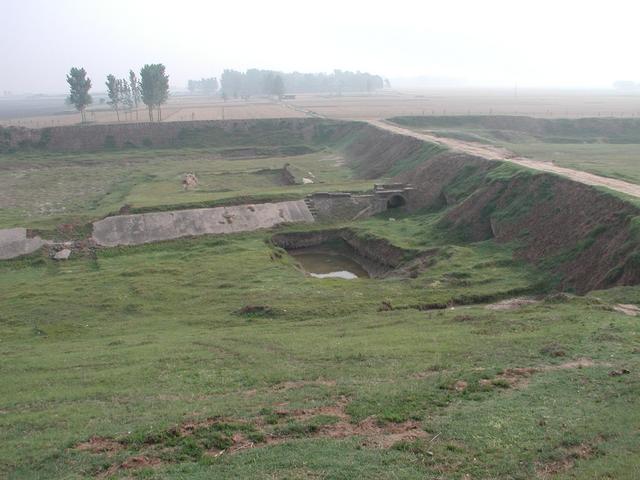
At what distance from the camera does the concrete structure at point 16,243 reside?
41.8 metres

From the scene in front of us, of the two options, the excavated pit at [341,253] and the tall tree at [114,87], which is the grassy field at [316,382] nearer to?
the excavated pit at [341,253]

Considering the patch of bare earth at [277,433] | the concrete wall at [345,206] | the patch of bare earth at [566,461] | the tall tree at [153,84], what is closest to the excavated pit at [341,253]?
the concrete wall at [345,206]

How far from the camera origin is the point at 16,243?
42750 millimetres

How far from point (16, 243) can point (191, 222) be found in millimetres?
12766

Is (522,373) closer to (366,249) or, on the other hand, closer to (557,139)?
(366,249)

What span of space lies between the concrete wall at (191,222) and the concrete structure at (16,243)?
13.7 feet

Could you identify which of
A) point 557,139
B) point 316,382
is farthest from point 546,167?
point 557,139

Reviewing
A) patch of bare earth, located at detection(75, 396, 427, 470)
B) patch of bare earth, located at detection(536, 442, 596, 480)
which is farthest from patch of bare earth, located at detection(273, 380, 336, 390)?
patch of bare earth, located at detection(536, 442, 596, 480)

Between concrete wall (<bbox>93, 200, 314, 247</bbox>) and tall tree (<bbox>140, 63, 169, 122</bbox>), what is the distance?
78933mm

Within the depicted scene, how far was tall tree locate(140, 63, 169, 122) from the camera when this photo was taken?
121131 mm

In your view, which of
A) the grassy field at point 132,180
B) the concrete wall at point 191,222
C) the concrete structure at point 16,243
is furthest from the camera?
the grassy field at point 132,180

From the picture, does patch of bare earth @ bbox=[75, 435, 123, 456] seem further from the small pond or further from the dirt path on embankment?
the dirt path on embankment

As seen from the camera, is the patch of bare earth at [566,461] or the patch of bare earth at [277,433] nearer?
the patch of bare earth at [566,461]

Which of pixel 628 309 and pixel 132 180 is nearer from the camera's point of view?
pixel 628 309
